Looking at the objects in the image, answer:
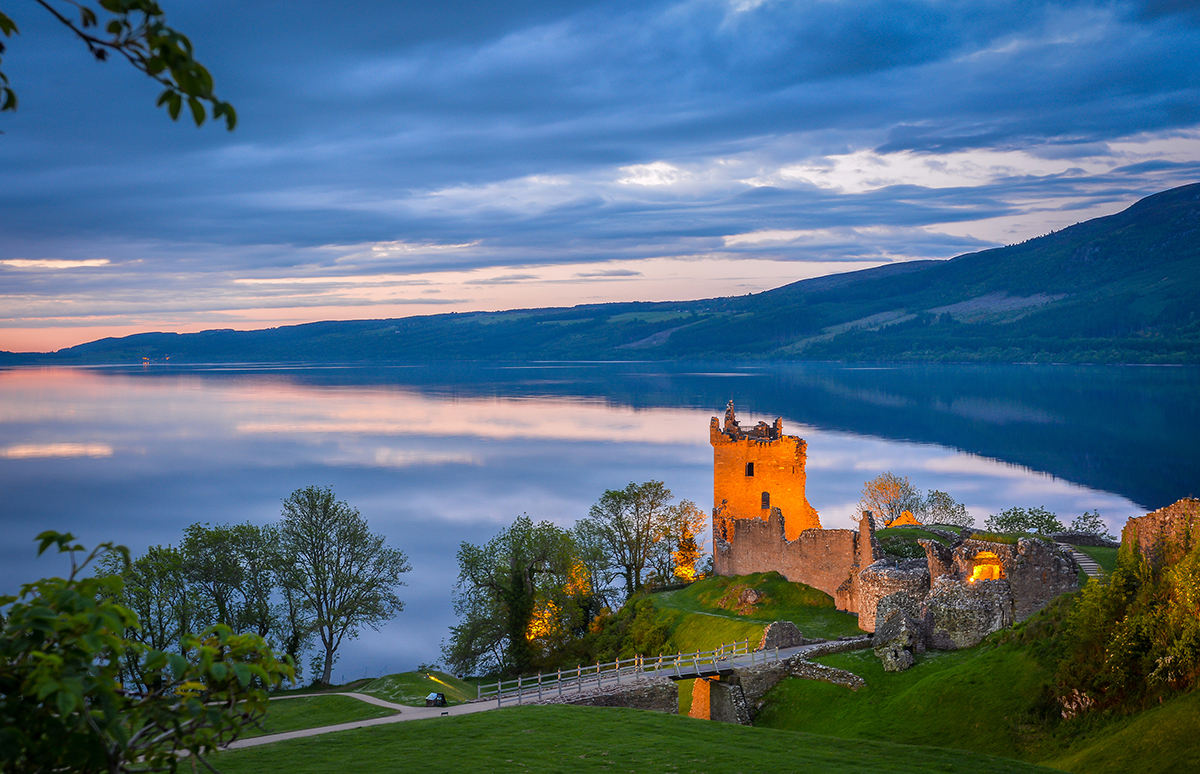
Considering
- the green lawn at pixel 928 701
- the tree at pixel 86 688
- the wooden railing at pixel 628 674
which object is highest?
the tree at pixel 86 688

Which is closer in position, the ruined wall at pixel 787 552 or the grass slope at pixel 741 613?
the grass slope at pixel 741 613

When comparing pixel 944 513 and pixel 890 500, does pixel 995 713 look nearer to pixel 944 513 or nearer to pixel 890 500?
pixel 944 513

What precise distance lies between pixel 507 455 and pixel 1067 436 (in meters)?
94.8

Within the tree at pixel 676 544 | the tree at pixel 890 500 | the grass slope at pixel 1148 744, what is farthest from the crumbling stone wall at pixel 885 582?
the tree at pixel 890 500

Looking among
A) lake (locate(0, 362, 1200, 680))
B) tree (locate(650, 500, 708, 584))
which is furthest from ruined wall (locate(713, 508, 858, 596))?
lake (locate(0, 362, 1200, 680))

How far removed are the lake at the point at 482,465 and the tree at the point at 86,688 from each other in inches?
2160

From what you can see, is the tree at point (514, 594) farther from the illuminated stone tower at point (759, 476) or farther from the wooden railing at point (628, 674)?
the wooden railing at point (628, 674)

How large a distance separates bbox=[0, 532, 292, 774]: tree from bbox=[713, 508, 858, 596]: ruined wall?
129 ft

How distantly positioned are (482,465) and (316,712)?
97000mm

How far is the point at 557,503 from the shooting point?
97.1 meters

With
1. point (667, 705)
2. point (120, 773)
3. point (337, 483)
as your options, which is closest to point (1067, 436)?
point (337, 483)

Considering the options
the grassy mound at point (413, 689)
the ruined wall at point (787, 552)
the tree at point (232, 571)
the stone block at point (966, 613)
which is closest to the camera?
the stone block at point (966, 613)

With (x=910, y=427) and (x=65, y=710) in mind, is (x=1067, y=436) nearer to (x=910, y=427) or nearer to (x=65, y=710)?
(x=910, y=427)

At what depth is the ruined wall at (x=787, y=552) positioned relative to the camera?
138 feet
